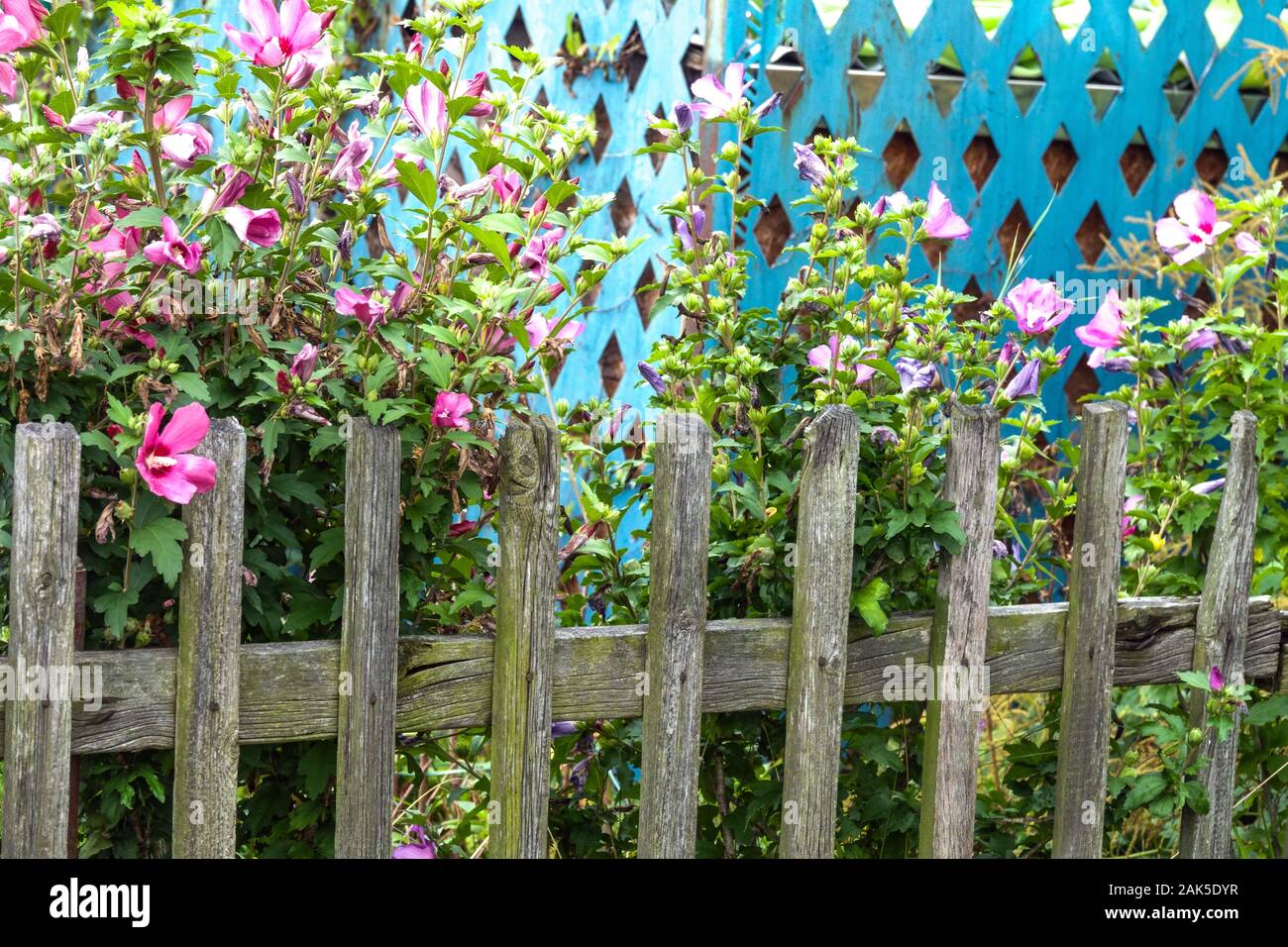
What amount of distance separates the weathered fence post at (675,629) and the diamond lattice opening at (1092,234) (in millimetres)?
1840

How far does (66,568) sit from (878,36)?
2252 millimetres

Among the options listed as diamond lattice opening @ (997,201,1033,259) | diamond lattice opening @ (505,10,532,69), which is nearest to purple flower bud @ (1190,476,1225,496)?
diamond lattice opening @ (997,201,1033,259)

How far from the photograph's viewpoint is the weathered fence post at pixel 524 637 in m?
1.86

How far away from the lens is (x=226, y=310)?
69.8 inches

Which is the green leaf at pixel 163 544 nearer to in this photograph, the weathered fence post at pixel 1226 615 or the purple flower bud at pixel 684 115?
the purple flower bud at pixel 684 115

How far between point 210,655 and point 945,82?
2.24 metres

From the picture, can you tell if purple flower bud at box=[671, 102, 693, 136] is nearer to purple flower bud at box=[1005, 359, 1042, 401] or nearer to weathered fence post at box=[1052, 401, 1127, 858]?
purple flower bud at box=[1005, 359, 1042, 401]

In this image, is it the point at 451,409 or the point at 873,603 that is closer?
the point at 451,409

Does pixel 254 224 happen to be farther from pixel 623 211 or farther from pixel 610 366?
pixel 623 211

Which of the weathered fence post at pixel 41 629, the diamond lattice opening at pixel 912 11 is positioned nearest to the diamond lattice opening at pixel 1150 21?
the diamond lattice opening at pixel 912 11

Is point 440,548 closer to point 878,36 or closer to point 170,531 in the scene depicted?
point 170,531

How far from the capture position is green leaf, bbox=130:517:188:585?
1.65 meters

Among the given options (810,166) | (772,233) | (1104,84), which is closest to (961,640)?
(810,166)

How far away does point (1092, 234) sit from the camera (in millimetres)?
3412
